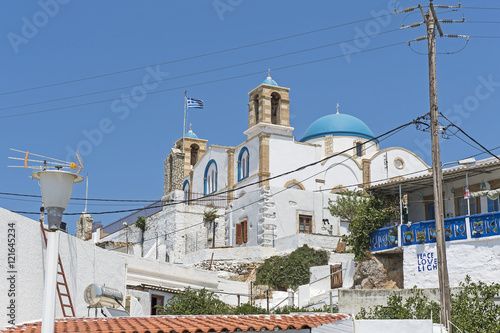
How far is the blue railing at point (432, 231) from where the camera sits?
2284 cm

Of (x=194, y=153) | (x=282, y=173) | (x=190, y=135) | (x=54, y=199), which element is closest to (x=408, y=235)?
(x=282, y=173)

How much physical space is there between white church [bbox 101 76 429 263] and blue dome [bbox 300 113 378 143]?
73 mm

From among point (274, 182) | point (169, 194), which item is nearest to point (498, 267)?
point (274, 182)

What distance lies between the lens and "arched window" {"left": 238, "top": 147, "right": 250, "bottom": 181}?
44625mm

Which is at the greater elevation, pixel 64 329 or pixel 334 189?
pixel 334 189

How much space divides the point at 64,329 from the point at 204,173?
40037 millimetres

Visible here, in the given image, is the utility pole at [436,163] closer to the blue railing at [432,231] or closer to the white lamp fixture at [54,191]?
the blue railing at [432,231]

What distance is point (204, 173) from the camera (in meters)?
51.4

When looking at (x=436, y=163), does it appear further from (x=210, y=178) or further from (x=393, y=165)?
(x=210, y=178)

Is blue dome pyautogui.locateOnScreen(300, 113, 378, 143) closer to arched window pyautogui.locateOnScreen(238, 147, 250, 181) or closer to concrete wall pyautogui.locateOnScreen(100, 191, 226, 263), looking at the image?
arched window pyautogui.locateOnScreen(238, 147, 250, 181)

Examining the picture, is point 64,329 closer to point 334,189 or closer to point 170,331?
point 170,331

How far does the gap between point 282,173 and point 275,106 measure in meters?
4.81

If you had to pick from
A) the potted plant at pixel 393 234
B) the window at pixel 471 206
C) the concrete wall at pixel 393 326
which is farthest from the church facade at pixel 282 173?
the concrete wall at pixel 393 326

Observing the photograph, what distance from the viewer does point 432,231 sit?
2439 centimetres
